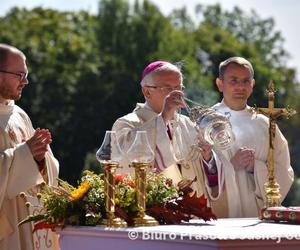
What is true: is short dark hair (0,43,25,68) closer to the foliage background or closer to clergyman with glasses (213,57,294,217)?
clergyman with glasses (213,57,294,217)

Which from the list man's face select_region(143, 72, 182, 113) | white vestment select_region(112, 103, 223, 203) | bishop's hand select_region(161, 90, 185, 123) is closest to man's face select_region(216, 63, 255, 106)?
white vestment select_region(112, 103, 223, 203)

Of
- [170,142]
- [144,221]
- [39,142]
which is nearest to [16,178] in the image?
[39,142]

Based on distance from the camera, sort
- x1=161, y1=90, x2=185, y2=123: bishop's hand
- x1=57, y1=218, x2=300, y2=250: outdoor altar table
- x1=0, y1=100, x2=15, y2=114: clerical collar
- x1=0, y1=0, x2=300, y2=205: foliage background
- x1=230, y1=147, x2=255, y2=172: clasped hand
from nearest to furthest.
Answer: x1=57, y1=218, x2=300, y2=250: outdoor altar table → x1=161, y1=90, x2=185, y2=123: bishop's hand → x1=0, y1=100, x2=15, y2=114: clerical collar → x1=230, y1=147, x2=255, y2=172: clasped hand → x1=0, y1=0, x2=300, y2=205: foliage background

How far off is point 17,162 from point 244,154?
5.95ft

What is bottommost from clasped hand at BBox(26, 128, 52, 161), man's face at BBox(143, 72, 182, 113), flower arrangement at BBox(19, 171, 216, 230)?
flower arrangement at BBox(19, 171, 216, 230)

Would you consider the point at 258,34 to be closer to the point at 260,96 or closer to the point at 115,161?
the point at 260,96

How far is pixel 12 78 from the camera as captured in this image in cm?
980

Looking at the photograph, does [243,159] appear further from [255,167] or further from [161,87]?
[161,87]

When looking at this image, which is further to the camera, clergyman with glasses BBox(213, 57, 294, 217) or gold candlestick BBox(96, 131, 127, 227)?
clergyman with glasses BBox(213, 57, 294, 217)

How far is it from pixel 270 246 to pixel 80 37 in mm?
54744

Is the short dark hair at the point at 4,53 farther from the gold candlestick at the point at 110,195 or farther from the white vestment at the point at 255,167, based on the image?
the gold candlestick at the point at 110,195

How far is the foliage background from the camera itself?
54.3 meters

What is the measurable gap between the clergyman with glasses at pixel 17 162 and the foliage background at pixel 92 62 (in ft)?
130

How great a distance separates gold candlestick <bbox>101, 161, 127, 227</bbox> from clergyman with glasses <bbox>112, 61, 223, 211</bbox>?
4.96 ft
